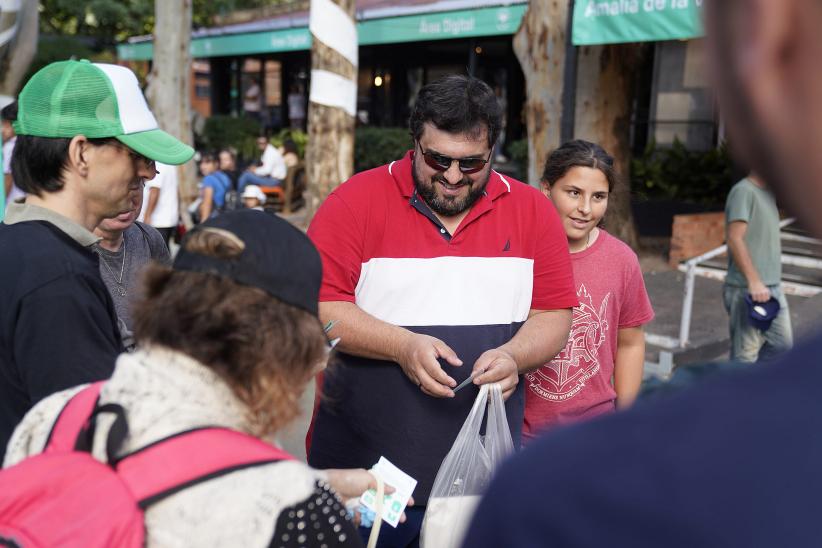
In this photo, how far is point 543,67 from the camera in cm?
802

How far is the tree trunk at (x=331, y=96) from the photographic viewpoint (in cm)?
799

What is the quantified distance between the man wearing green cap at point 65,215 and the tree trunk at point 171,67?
38.2ft

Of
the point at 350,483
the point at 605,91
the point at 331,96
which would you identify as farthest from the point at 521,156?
the point at 350,483

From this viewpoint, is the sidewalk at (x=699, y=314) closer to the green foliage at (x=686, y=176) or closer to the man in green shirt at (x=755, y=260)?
the man in green shirt at (x=755, y=260)

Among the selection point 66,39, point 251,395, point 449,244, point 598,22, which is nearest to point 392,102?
point 66,39

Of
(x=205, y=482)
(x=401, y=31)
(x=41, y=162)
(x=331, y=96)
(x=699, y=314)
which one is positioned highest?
(x=401, y=31)

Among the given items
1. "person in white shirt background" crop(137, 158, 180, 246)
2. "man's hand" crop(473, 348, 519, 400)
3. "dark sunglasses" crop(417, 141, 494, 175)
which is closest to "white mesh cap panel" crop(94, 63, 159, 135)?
"dark sunglasses" crop(417, 141, 494, 175)

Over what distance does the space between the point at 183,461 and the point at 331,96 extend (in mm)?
7430

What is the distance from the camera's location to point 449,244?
2693 mm

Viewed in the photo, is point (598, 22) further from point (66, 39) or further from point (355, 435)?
point (66, 39)

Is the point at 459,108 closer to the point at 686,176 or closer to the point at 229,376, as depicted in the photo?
the point at 229,376

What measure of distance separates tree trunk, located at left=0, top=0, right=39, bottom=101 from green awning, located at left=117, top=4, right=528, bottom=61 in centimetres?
721

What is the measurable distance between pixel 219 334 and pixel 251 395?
13 centimetres

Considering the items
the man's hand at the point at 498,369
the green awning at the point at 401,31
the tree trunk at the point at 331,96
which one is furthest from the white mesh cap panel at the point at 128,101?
the green awning at the point at 401,31
